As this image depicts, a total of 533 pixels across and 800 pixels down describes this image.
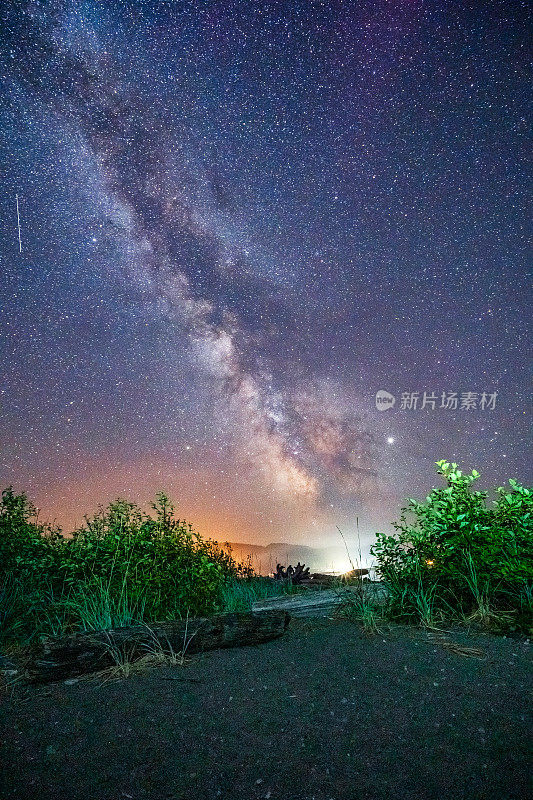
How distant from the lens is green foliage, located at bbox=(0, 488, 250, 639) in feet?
17.2

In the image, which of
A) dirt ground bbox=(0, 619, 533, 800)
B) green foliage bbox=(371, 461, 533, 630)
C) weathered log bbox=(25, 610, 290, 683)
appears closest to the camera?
dirt ground bbox=(0, 619, 533, 800)

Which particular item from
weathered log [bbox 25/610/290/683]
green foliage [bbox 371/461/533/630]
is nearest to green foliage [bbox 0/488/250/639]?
weathered log [bbox 25/610/290/683]

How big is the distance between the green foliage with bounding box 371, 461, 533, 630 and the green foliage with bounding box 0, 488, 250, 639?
7.80 feet

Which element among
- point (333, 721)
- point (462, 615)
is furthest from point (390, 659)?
point (462, 615)

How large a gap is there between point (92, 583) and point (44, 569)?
38.0 inches

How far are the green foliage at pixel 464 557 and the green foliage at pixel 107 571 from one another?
2377 mm

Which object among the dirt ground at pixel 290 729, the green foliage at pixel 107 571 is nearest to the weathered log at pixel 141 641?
the dirt ground at pixel 290 729

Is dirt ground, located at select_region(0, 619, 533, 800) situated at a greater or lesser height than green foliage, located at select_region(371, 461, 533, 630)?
lesser

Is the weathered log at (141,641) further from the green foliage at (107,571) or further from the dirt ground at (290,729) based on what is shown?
the green foliage at (107,571)

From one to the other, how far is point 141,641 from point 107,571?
1.85 meters

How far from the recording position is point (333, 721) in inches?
109

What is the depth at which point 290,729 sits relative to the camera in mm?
2707

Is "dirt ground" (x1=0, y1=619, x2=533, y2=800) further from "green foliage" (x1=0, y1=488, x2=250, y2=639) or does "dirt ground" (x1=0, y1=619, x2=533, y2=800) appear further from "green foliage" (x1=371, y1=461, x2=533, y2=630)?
"green foliage" (x1=0, y1=488, x2=250, y2=639)

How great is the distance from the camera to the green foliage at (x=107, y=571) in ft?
17.2
